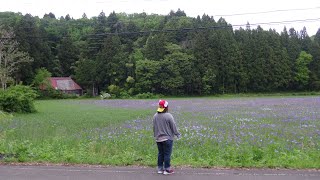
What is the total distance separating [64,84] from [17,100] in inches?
1706

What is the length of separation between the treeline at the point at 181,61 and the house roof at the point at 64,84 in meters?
1.51

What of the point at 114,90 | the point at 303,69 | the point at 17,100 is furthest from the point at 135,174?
the point at 303,69

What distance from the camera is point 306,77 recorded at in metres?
75.2

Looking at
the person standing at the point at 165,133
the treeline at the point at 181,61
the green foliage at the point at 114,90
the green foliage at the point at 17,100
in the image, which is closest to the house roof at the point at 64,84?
the treeline at the point at 181,61

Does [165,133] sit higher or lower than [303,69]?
lower

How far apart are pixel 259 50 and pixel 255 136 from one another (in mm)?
64993

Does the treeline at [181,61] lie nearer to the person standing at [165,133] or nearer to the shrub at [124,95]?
the shrub at [124,95]

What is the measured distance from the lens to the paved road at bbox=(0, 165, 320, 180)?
7887mm

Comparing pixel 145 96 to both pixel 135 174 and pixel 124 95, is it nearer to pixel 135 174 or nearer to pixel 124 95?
pixel 124 95

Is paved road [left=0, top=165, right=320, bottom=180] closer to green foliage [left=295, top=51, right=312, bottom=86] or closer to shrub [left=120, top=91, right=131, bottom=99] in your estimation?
shrub [left=120, top=91, right=131, bottom=99]

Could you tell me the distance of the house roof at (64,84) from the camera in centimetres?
7250

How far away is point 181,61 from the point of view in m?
72.1

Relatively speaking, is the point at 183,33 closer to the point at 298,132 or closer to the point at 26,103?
the point at 26,103

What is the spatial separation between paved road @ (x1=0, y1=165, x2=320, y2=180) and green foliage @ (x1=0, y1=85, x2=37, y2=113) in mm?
24022
